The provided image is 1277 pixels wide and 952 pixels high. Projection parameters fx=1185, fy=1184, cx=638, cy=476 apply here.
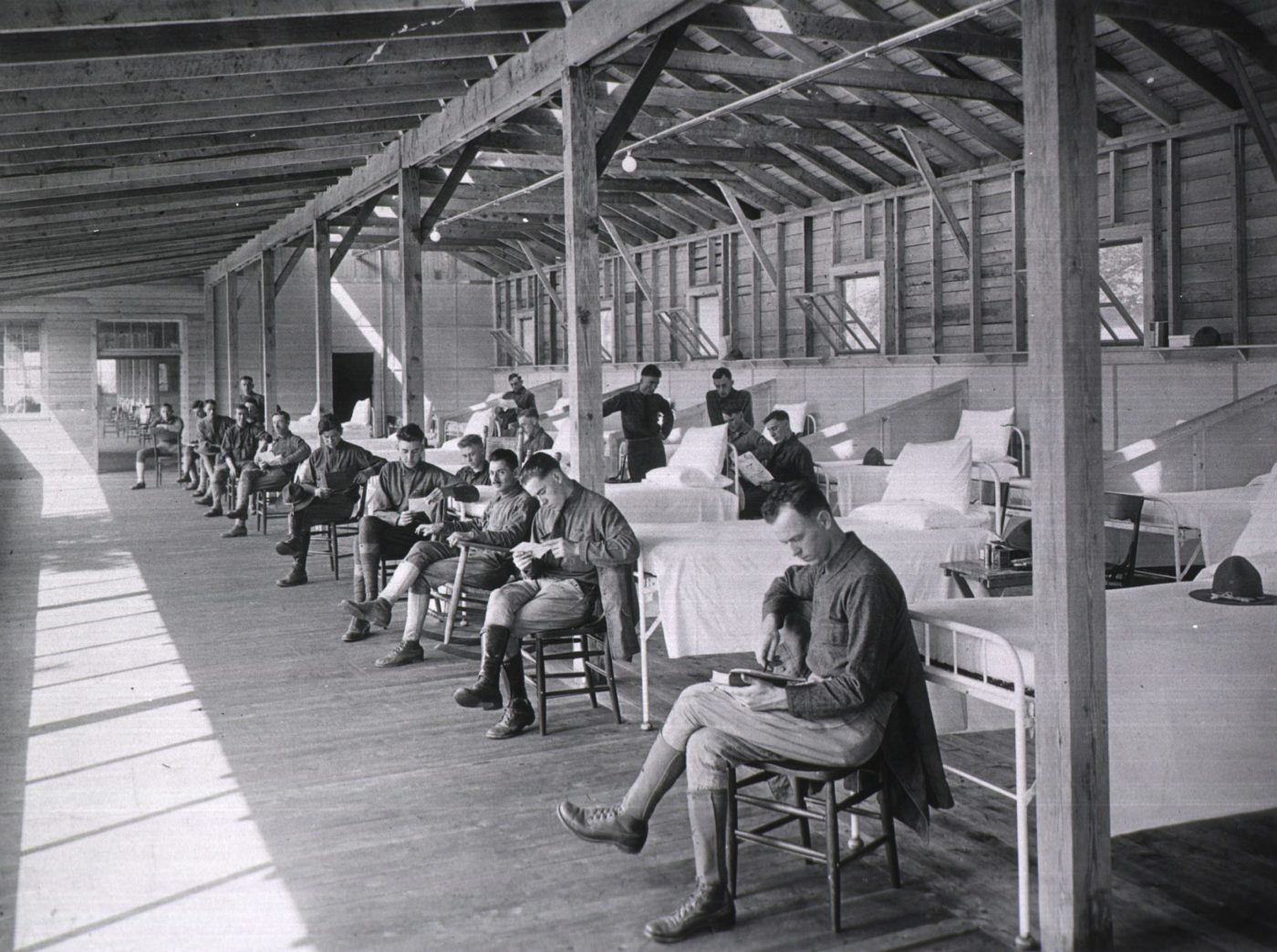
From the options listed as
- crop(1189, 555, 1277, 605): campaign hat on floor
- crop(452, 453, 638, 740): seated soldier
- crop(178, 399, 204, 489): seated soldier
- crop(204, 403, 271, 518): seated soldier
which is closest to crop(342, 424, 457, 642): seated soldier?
crop(452, 453, 638, 740): seated soldier

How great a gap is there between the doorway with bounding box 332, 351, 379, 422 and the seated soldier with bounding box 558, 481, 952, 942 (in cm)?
2158

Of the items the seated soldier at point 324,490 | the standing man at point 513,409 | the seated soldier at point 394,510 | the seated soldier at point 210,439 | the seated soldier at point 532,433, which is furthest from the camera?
the standing man at point 513,409

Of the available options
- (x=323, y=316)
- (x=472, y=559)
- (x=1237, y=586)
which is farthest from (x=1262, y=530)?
(x=323, y=316)

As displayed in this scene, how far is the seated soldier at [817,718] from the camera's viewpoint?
10.8ft

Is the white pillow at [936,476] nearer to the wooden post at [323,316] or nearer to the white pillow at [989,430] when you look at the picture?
the white pillow at [989,430]

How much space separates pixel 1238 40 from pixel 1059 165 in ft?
22.3

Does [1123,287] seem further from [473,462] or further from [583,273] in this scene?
[473,462]

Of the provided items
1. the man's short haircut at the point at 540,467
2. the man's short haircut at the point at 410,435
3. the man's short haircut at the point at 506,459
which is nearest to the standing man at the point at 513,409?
the man's short haircut at the point at 410,435

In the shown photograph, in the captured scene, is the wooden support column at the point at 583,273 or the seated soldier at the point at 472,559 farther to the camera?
the wooden support column at the point at 583,273

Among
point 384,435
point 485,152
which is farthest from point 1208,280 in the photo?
point 384,435

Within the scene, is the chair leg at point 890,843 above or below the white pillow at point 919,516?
below

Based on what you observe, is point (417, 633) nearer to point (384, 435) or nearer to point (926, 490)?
point (926, 490)

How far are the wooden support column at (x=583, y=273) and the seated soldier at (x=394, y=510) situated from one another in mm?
1373

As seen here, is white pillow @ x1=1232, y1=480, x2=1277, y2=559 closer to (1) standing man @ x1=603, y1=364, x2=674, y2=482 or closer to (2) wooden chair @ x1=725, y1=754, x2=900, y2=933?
(2) wooden chair @ x1=725, y1=754, x2=900, y2=933
